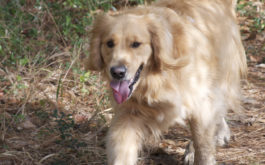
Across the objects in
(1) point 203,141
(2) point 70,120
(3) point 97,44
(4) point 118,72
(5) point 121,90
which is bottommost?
(2) point 70,120

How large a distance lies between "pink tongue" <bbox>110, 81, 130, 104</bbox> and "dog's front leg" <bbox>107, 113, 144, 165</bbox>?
13.4 inches

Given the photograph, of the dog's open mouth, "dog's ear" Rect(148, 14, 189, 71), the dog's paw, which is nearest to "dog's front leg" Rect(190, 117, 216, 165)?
the dog's paw

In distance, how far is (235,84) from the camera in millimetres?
4594

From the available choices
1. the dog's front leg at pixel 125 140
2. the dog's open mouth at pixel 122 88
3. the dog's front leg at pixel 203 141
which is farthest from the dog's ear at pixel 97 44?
the dog's front leg at pixel 203 141

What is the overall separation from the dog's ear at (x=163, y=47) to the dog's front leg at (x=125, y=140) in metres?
0.53

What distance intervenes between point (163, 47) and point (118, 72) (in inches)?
17.8

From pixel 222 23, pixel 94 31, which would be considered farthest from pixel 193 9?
pixel 94 31

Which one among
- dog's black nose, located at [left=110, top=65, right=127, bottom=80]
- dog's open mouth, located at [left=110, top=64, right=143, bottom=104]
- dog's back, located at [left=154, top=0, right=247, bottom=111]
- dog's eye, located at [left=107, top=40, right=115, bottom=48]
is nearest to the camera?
dog's black nose, located at [left=110, top=65, right=127, bottom=80]

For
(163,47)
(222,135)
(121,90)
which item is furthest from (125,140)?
(222,135)

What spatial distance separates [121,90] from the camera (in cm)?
313

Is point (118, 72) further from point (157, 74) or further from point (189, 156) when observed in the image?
point (189, 156)

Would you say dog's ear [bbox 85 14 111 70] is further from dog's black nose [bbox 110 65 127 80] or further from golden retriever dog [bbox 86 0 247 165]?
dog's black nose [bbox 110 65 127 80]

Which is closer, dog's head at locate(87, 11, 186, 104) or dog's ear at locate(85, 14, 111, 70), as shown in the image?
dog's head at locate(87, 11, 186, 104)

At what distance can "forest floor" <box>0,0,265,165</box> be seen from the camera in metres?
3.89
